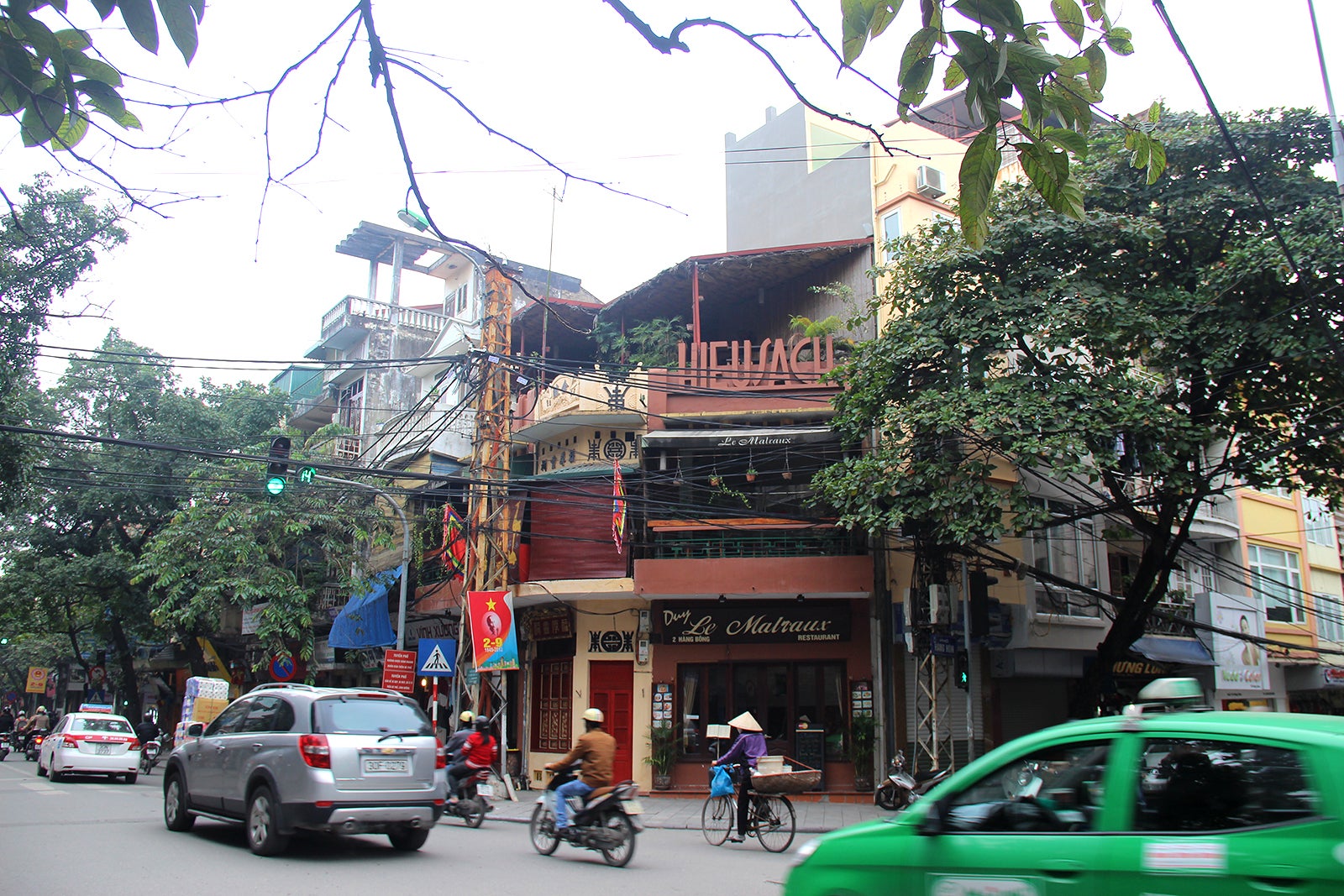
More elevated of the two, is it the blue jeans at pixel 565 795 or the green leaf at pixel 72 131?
the green leaf at pixel 72 131

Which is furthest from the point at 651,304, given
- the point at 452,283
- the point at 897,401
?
the point at 452,283

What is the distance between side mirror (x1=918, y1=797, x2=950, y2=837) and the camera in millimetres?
4598

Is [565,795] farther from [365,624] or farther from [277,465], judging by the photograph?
[365,624]

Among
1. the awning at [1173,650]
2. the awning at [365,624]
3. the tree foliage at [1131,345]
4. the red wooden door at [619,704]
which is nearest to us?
the tree foliage at [1131,345]

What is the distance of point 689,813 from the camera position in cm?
1722

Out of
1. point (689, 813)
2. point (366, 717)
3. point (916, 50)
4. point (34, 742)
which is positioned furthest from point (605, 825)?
point (34, 742)

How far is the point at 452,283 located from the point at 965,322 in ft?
81.8

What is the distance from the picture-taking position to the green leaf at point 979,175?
278 cm

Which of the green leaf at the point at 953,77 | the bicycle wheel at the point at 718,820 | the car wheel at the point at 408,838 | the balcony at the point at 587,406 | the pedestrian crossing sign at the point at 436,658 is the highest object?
the balcony at the point at 587,406

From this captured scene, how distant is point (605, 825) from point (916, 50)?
356 inches

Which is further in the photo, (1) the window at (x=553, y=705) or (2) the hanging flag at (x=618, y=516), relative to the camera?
(1) the window at (x=553, y=705)

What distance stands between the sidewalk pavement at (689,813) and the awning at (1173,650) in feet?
27.8

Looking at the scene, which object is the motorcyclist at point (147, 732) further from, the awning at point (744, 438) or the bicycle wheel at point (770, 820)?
the bicycle wheel at point (770, 820)

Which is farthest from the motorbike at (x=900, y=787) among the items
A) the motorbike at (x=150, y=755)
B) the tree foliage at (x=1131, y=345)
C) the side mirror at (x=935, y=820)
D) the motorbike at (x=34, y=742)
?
the motorbike at (x=34, y=742)
